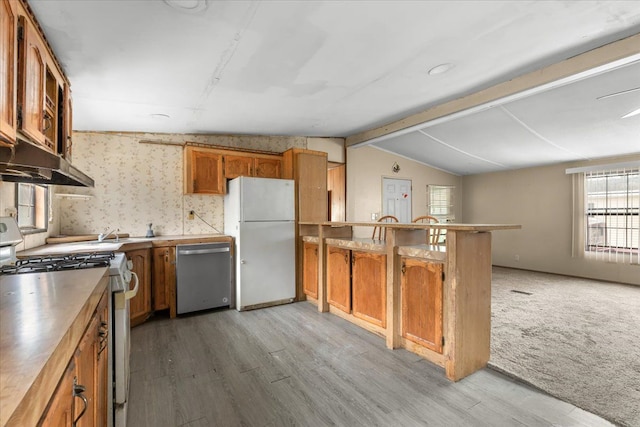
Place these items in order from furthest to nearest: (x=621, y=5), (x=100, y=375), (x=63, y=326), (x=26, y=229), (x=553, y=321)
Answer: (x=553, y=321) < (x=26, y=229) < (x=621, y=5) < (x=100, y=375) < (x=63, y=326)

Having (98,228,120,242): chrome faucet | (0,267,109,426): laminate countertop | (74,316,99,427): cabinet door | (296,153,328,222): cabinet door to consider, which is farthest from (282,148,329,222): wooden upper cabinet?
(74,316,99,427): cabinet door

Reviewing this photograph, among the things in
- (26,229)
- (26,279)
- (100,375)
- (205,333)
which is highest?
(26,229)

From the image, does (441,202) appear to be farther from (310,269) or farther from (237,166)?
(237,166)

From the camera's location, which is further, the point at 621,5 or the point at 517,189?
the point at 517,189

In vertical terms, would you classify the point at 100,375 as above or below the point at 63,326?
below

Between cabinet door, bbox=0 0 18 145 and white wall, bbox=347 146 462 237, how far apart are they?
15.3ft

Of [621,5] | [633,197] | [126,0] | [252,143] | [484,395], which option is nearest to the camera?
[126,0]

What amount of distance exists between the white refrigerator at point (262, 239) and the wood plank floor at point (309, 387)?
0.87m

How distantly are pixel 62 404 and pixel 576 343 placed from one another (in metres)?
3.79

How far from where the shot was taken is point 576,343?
2791 mm

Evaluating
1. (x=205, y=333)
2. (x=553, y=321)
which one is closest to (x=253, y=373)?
(x=205, y=333)

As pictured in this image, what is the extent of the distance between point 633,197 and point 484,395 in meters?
5.53

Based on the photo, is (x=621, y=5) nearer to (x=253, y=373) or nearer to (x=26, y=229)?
(x=253, y=373)

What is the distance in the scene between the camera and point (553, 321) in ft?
11.1
